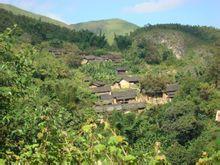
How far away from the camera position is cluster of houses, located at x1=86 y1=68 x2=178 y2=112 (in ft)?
153

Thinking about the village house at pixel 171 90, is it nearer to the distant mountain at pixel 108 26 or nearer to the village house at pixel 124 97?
the village house at pixel 124 97

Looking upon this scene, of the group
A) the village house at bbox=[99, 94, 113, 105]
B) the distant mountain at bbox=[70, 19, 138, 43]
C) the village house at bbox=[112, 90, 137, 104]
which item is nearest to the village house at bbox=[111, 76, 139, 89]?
the village house at bbox=[112, 90, 137, 104]

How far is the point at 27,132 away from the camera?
6281 mm

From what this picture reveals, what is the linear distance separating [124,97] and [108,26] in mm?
114137

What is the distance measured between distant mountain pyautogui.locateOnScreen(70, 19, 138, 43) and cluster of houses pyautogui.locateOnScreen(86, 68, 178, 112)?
98.5 metres

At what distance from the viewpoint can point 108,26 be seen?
162 meters

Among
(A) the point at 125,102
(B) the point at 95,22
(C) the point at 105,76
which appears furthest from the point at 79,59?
(B) the point at 95,22

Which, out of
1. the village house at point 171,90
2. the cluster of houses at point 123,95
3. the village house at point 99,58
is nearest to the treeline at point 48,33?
the village house at point 99,58

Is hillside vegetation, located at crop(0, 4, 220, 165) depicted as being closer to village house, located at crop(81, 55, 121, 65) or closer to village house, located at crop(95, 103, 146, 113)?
village house, located at crop(95, 103, 146, 113)

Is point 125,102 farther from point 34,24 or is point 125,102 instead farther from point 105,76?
point 34,24

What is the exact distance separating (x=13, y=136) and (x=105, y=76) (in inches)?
2015

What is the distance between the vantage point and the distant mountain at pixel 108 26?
157 metres

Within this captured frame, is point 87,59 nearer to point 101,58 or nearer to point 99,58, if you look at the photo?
point 99,58

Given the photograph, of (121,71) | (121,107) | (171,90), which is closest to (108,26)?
(121,71)
